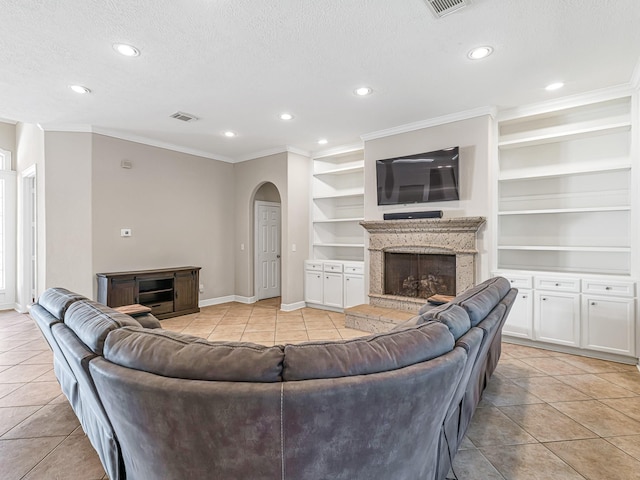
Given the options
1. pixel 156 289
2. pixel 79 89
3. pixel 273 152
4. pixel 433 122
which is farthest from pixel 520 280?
pixel 79 89

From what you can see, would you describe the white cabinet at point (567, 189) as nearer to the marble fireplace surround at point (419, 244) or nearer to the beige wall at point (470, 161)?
the beige wall at point (470, 161)

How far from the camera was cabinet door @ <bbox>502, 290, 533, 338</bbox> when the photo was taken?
3744 millimetres

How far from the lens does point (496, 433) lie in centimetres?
217

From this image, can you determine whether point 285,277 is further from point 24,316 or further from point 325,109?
point 24,316

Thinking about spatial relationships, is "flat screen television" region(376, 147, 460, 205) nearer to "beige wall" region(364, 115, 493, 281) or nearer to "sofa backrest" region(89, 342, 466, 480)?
"beige wall" region(364, 115, 493, 281)

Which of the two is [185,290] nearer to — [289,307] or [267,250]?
[289,307]

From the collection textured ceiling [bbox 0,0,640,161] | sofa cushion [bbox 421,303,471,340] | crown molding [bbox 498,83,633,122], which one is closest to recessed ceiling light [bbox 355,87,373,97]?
textured ceiling [bbox 0,0,640,161]

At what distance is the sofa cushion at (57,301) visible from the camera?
194 centimetres

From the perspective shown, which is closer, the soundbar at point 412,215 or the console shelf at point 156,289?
the soundbar at point 412,215

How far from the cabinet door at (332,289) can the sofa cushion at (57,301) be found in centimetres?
380

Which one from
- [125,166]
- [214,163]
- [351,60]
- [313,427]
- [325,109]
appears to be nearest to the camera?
[313,427]

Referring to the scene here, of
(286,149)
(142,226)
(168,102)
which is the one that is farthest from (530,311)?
(142,226)

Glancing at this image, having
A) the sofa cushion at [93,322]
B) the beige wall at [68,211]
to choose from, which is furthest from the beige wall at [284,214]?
the sofa cushion at [93,322]

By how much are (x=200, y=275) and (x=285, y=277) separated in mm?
1586
